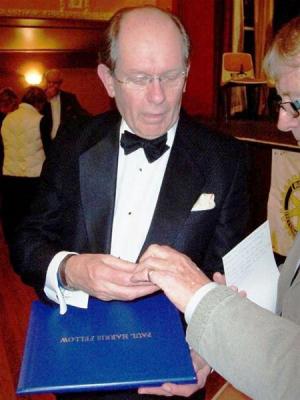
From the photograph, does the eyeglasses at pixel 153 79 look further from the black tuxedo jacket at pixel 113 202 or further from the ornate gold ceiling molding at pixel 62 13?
the ornate gold ceiling molding at pixel 62 13

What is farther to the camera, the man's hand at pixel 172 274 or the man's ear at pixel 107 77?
the man's ear at pixel 107 77

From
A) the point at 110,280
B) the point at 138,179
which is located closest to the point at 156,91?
the point at 138,179

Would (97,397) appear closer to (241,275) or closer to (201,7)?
(241,275)

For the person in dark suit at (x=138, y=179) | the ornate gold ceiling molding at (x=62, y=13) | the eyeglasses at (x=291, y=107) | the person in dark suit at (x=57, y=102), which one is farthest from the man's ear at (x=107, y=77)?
the ornate gold ceiling molding at (x=62, y=13)

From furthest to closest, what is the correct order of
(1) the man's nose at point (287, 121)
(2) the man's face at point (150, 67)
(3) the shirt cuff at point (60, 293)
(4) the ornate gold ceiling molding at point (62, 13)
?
(4) the ornate gold ceiling molding at point (62, 13) < (2) the man's face at point (150, 67) < (1) the man's nose at point (287, 121) < (3) the shirt cuff at point (60, 293)

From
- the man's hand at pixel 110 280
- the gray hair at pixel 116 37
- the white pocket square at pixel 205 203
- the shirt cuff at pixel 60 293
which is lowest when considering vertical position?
the shirt cuff at pixel 60 293

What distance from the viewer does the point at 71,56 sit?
8305 mm

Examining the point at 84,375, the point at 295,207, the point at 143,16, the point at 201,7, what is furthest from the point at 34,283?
the point at 201,7

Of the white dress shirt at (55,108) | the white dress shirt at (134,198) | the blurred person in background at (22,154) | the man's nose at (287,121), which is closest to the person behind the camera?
the man's nose at (287,121)

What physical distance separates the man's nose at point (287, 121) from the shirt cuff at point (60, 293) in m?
0.79

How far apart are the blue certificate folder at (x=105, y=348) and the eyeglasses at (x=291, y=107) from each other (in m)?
0.65

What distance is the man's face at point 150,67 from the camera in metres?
1.46

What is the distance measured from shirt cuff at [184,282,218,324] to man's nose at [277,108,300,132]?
2.10ft

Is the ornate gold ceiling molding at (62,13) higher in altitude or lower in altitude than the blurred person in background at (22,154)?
higher
